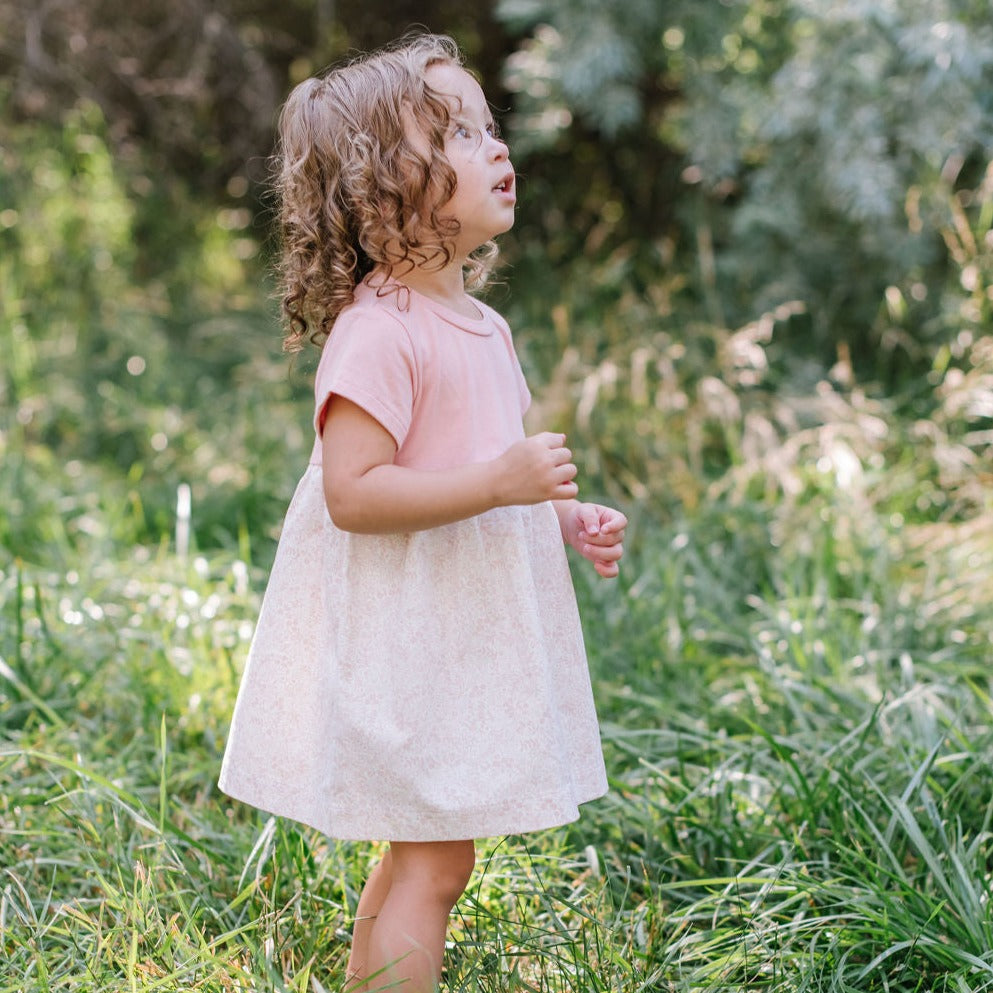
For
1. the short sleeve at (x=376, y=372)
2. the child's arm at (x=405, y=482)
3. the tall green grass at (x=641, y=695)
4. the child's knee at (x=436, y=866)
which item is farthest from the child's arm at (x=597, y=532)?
the tall green grass at (x=641, y=695)

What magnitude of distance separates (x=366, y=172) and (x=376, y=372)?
26cm

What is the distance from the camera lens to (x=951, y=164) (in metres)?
3.97

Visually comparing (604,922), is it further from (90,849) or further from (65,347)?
(65,347)

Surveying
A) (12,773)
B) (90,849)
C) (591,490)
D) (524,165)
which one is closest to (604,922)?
(90,849)

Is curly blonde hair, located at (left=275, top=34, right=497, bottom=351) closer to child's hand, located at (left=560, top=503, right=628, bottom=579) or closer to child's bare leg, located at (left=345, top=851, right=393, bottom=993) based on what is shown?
child's hand, located at (left=560, top=503, right=628, bottom=579)

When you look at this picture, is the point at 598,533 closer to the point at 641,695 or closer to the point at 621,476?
the point at 641,695

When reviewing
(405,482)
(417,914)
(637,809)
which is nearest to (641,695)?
(637,809)

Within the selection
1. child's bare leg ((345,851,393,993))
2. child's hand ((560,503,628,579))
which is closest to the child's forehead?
child's hand ((560,503,628,579))

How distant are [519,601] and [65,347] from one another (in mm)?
3948

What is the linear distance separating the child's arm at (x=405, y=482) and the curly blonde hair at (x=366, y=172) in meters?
0.22

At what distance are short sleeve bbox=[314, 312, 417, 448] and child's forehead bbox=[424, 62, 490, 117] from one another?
30 cm

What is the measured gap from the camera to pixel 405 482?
149cm

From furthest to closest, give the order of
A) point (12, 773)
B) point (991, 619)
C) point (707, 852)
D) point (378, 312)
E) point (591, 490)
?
Answer: point (591, 490)
point (991, 619)
point (12, 773)
point (707, 852)
point (378, 312)

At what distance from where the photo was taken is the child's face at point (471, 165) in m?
1.59
